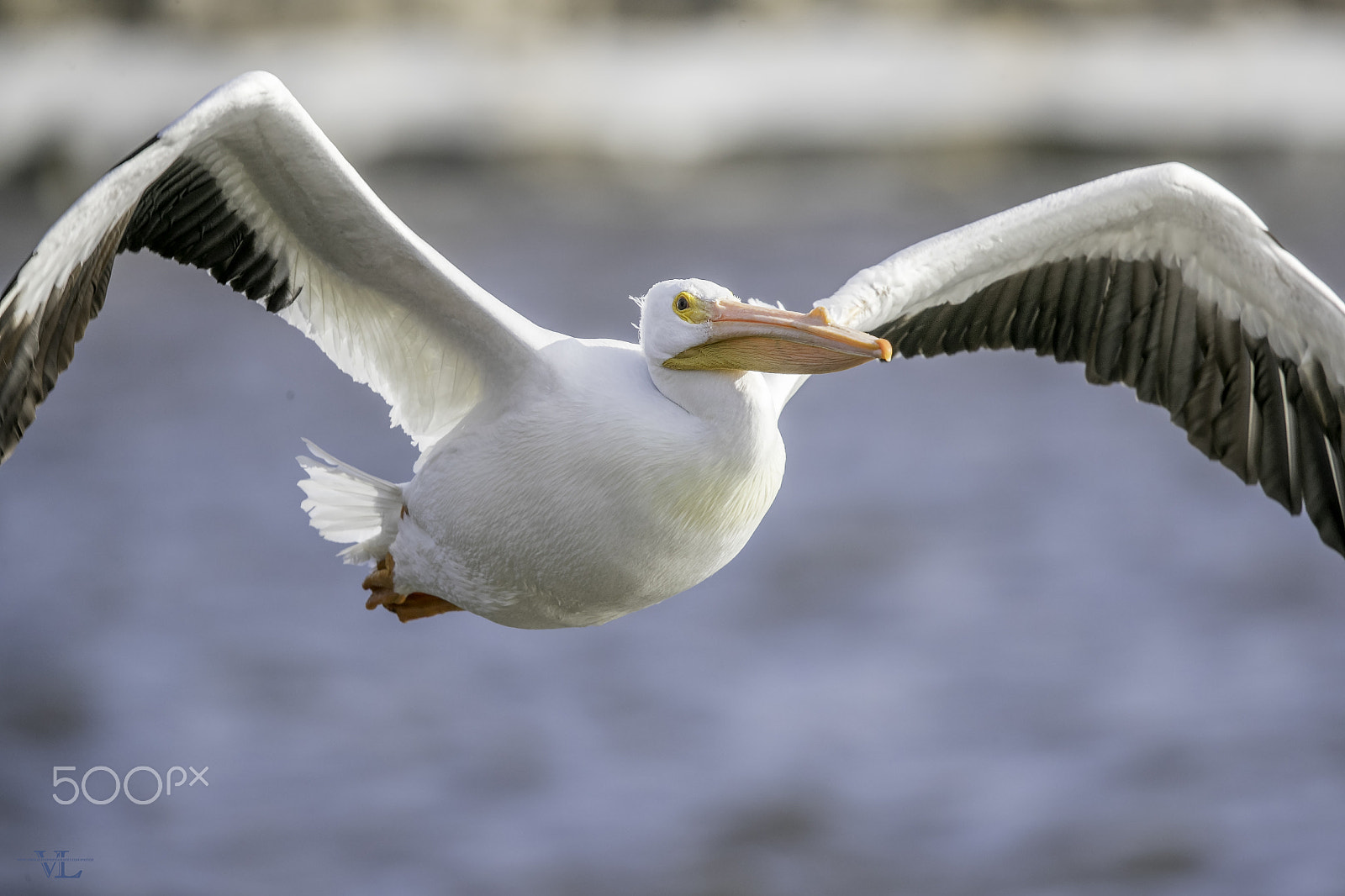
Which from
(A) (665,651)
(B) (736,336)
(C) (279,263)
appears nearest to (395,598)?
(C) (279,263)

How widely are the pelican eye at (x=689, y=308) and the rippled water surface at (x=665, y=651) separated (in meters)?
14.7

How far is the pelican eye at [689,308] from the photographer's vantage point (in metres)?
4.24

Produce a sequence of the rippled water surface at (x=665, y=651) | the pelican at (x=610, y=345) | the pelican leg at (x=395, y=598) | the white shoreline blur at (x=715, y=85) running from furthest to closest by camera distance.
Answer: the white shoreline blur at (x=715, y=85)
the rippled water surface at (x=665, y=651)
the pelican leg at (x=395, y=598)
the pelican at (x=610, y=345)

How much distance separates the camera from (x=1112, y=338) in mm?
5715

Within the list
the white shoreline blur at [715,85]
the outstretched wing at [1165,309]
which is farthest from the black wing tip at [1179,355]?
the white shoreline blur at [715,85]

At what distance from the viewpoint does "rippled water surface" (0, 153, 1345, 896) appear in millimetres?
18969

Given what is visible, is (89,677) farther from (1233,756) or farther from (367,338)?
(367,338)

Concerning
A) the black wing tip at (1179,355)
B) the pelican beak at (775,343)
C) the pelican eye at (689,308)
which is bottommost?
the pelican beak at (775,343)

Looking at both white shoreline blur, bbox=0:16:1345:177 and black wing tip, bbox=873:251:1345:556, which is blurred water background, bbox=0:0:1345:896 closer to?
white shoreline blur, bbox=0:16:1345:177

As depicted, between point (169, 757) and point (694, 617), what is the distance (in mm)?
7184

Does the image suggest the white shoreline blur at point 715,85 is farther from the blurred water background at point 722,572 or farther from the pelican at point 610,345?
the pelican at point 610,345

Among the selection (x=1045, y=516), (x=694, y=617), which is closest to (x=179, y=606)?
(x=694, y=617)

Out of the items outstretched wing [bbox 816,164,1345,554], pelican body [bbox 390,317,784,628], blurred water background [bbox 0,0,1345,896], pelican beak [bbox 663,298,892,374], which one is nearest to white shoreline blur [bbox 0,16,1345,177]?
blurred water background [bbox 0,0,1345,896]

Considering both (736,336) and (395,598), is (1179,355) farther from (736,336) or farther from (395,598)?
(395,598)
